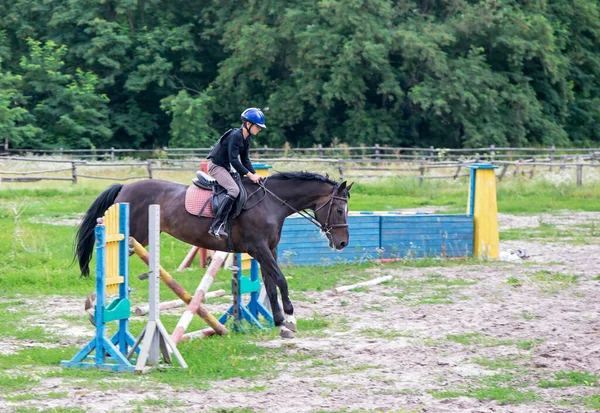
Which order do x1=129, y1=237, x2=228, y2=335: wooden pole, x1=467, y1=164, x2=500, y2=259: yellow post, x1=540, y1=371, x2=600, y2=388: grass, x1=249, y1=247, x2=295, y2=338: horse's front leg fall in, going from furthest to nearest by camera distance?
x1=467, y1=164, x2=500, y2=259: yellow post < x1=249, y1=247, x2=295, y2=338: horse's front leg < x1=129, y1=237, x2=228, y2=335: wooden pole < x1=540, y1=371, x2=600, y2=388: grass

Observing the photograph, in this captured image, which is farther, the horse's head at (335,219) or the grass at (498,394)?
the horse's head at (335,219)

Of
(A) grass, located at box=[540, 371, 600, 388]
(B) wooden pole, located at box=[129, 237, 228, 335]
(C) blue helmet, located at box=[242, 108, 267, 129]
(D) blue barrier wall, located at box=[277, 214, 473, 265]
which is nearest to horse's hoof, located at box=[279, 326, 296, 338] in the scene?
(B) wooden pole, located at box=[129, 237, 228, 335]

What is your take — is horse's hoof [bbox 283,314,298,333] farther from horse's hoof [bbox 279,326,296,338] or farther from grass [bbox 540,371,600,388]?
grass [bbox 540,371,600,388]

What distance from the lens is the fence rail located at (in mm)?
29950

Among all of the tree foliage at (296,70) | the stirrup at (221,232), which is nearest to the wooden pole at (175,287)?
the stirrup at (221,232)

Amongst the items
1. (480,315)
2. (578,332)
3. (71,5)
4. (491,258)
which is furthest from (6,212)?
(71,5)

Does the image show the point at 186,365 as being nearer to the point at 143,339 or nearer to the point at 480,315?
the point at 143,339

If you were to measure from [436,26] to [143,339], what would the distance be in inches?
1456

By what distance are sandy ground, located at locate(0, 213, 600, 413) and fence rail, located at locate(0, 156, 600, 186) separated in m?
15.9

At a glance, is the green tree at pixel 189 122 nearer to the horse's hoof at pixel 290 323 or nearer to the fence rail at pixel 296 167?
the fence rail at pixel 296 167

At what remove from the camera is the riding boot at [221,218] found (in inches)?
400

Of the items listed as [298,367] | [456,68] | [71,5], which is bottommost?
[298,367]

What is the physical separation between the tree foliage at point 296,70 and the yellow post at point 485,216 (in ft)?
85.4

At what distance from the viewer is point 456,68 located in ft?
142
